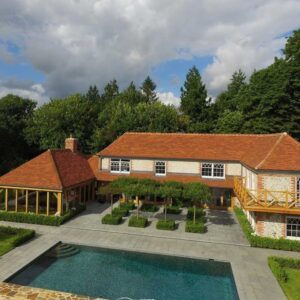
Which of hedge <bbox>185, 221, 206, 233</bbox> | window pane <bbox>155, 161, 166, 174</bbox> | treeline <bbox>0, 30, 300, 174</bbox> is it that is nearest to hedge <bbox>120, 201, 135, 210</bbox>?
window pane <bbox>155, 161, 166, 174</bbox>

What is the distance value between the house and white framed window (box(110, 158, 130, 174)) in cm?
13

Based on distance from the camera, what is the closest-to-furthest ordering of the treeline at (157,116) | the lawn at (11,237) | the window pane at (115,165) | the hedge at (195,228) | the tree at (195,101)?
the lawn at (11,237), the hedge at (195,228), the window pane at (115,165), the treeline at (157,116), the tree at (195,101)

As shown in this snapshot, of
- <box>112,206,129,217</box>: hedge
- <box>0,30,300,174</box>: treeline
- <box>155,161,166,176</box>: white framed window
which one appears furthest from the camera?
<box>0,30,300,174</box>: treeline

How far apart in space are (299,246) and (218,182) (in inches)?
509

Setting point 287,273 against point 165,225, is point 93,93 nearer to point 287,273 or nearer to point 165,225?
point 165,225

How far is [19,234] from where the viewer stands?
70.3ft

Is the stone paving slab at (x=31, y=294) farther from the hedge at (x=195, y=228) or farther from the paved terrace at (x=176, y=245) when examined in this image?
the hedge at (x=195, y=228)

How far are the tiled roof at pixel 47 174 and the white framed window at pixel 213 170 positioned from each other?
1408 cm

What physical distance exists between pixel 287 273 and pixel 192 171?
17.8 meters

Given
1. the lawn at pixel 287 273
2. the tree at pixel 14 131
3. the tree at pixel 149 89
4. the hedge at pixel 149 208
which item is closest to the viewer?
the lawn at pixel 287 273

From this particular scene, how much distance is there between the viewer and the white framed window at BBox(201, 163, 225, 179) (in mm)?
33316

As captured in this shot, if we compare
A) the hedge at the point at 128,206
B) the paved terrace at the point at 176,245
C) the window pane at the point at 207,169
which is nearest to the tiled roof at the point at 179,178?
the window pane at the point at 207,169

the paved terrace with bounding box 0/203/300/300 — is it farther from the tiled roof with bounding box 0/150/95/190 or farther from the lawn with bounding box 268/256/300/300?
the tiled roof with bounding box 0/150/95/190

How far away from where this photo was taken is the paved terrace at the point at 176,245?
16125 millimetres
